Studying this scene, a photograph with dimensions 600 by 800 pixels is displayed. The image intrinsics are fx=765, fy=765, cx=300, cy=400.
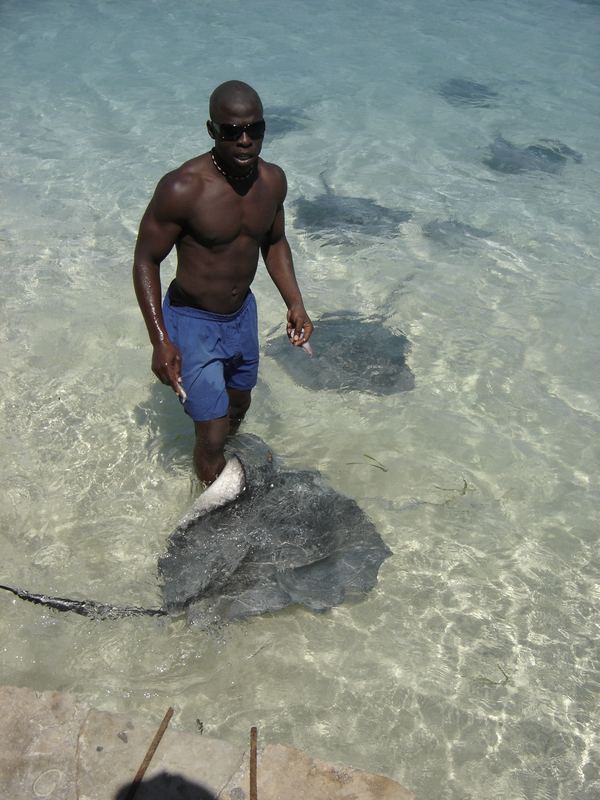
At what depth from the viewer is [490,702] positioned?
348 centimetres

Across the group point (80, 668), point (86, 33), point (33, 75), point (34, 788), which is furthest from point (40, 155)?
point (34, 788)

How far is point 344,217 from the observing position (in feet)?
26.3

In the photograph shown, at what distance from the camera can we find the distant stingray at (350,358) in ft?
18.4

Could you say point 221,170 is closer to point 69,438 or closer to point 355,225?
point 69,438

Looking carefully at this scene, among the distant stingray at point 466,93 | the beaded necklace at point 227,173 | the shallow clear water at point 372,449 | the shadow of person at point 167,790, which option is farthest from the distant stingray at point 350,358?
the distant stingray at point 466,93

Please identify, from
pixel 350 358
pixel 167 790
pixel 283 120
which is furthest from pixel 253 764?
pixel 283 120

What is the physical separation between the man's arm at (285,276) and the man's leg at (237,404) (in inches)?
22.6

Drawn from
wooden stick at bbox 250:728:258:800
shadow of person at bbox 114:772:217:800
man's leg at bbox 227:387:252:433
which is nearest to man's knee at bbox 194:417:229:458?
man's leg at bbox 227:387:252:433

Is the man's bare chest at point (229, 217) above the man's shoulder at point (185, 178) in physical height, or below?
below

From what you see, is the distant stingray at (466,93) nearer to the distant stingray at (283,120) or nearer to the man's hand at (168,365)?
the distant stingray at (283,120)

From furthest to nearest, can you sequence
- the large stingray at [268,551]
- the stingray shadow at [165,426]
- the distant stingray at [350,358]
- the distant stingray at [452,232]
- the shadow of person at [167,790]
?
the distant stingray at [452,232] → the distant stingray at [350,358] → the stingray shadow at [165,426] → the large stingray at [268,551] → the shadow of person at [167,790]

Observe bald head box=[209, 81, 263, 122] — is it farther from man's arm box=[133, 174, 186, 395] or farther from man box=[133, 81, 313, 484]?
man's arm box=[133, 174, 186, 395]

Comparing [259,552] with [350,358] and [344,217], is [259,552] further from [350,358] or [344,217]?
[344,217]

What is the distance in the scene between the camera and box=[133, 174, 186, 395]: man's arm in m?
3.56
